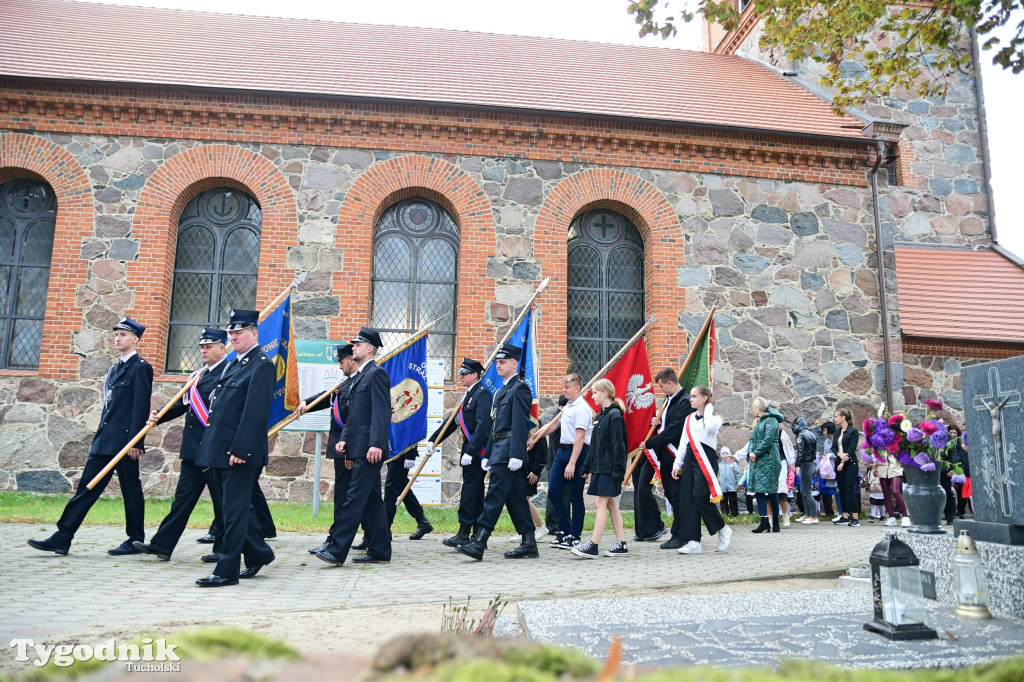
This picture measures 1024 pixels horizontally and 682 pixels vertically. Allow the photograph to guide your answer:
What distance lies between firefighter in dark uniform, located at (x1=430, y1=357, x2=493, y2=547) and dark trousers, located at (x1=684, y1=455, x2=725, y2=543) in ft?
7.56

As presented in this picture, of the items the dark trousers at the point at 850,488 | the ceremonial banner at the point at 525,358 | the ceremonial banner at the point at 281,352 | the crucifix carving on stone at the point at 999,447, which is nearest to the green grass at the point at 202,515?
the dark trousers at the point at 850,488

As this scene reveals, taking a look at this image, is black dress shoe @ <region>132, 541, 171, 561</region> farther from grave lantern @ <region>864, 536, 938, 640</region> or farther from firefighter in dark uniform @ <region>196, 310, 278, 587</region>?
grave lantern @ <region>864, 536, 938, 640</region>

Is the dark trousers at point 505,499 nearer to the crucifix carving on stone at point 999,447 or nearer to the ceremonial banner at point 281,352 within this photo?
the ceremonial banner at point 281,352

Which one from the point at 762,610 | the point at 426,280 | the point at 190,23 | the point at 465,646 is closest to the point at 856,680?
the point at 465,646

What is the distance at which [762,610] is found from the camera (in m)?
4.42

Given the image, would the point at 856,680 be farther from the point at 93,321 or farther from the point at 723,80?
the point at 723,80

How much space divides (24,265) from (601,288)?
9.81 m

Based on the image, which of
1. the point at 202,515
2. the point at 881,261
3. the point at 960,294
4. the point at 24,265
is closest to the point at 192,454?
the point at 202,515

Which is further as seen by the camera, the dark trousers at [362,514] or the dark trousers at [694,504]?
the dark trousers at [694,504]

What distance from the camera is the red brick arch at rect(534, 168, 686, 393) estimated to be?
12.3m

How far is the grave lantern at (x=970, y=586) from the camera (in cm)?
434

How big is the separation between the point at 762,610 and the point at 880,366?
33.2 feet

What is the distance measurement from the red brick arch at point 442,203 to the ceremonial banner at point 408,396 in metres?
2.78

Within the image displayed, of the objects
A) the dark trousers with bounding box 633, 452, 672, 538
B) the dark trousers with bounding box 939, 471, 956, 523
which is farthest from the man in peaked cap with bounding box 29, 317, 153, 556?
the dark trousers with bounding box 939, 471, 956, 523
